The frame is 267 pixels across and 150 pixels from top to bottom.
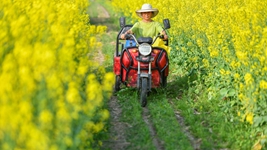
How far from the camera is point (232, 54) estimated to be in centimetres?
745

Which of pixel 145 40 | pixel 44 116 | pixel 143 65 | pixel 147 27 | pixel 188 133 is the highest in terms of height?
pixel 147 27

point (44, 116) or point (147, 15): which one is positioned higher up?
point (147, 15)

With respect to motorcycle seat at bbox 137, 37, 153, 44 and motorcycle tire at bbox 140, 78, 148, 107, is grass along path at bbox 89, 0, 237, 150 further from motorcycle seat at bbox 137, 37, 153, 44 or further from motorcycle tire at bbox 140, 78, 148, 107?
motorcycle seat at bbox 137, 37, 153, 44

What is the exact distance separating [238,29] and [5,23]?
3.36 meters

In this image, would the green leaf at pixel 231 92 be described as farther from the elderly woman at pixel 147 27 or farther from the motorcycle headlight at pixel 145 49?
the elderly woman at pixel 147 27

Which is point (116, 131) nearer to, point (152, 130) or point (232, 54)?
point (152, 130)

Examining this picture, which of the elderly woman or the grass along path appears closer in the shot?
the grass along path

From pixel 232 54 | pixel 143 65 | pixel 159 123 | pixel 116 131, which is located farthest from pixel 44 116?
pixel 143 65

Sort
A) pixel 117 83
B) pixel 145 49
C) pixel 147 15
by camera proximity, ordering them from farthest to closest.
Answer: pixel 117 83 → pixel 147 15 → pixel 145 49

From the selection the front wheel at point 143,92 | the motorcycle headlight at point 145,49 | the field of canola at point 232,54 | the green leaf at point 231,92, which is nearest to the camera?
the field of canola at point 232,54

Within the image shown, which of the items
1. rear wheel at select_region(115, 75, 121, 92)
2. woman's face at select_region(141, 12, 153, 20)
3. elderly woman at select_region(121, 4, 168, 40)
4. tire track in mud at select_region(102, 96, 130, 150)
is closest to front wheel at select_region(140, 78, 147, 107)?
tire track in mud at select_region(102, 96, 130, 150)

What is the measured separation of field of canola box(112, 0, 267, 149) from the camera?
6203 mm

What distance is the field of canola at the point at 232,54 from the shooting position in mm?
6203

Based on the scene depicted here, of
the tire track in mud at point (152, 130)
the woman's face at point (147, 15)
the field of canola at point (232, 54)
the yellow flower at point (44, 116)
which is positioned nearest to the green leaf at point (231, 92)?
the field of canola at point (232, 54)
